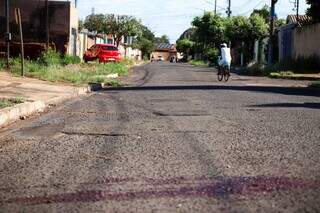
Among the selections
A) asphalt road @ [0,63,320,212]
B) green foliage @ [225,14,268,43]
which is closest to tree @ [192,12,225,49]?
green foliage @ [225,14,268,43]

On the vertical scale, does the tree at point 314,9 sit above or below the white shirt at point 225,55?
above

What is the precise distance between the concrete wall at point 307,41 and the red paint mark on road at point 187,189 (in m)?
27.0

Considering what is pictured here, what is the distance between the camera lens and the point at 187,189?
5516mm

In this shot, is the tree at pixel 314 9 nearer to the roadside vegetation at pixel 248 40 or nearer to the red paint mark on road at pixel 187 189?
the roadside vegetation at pixel 248 40

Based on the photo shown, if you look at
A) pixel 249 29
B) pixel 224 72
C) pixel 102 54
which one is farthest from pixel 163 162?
pixel 249 29

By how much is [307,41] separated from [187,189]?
30.4 m

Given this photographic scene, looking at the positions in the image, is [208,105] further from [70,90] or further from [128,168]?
[128,168]

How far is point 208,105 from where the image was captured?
13.1 m

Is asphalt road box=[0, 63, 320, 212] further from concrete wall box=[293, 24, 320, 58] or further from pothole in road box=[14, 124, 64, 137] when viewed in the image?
concrete wall box=[293, 24, 320, 58]

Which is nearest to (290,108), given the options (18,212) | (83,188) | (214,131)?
(214,131)

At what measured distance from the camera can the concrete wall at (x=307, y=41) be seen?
3216 centimetres

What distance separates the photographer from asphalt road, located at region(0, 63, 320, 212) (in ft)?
17.0

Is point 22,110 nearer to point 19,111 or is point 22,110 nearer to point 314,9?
point 19,111

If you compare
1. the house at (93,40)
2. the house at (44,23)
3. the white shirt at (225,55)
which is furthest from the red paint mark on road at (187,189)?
the house at (93,40)
